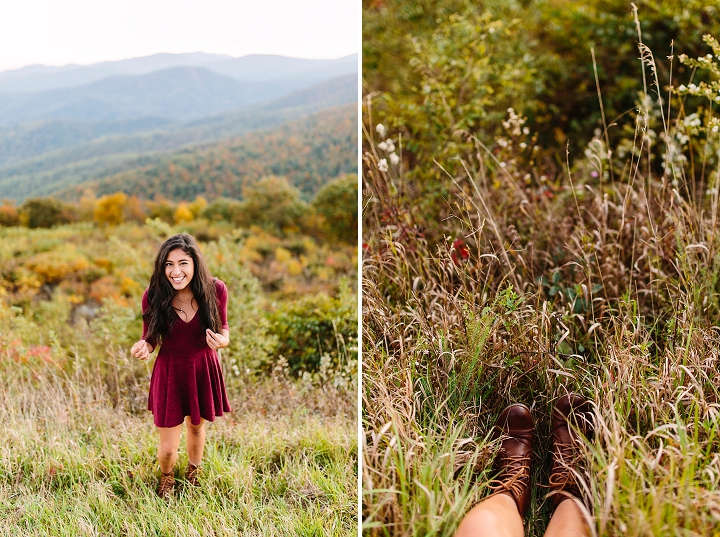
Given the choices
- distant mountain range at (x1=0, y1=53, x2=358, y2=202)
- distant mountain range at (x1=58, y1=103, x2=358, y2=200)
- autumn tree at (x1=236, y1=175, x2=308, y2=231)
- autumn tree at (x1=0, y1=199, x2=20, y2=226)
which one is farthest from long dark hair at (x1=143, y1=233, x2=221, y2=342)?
distant mountain range at (x1=0, y1=53, x2=358, y2=202)

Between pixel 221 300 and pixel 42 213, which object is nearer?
pixel 221 300

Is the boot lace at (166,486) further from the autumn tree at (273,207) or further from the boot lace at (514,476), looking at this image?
the autumn tree at (273,207)

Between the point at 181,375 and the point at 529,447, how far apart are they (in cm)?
147

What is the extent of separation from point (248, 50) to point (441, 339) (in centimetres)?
824

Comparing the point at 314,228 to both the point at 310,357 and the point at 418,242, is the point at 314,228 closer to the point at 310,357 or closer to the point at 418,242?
the point at 310,357

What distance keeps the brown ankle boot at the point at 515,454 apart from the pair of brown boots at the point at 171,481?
1.33m

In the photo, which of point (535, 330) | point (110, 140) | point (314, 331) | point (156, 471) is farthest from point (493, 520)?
point (110, 140)

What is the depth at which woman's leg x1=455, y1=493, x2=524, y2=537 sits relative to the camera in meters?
1.71

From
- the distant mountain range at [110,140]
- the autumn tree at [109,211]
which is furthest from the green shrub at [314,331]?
the distant mountain range at [110,140]

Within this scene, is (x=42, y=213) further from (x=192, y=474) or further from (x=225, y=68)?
(x=192, y=474)

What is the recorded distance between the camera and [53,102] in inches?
357

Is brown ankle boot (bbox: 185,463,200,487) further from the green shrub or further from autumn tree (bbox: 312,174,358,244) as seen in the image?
autumn tree (bbox: 312,174,358,244)

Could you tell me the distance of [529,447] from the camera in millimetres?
2109

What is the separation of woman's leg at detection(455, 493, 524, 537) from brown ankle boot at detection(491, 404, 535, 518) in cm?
6
